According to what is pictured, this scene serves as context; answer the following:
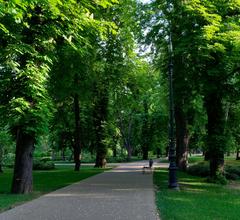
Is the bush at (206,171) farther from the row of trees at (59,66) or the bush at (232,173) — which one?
the row of trees at (59,66)

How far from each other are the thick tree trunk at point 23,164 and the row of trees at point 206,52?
8.51 meters

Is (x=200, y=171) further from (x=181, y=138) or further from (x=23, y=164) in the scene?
(x=23, y=164)

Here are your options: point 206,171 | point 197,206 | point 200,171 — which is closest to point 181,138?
point 200,171

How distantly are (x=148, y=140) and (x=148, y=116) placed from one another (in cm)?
448

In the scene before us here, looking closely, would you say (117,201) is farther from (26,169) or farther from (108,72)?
(108,72)

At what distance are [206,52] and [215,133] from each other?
5.22 metres

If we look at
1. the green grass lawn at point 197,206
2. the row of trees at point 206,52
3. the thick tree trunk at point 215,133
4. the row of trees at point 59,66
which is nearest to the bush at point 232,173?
the thick tree trunk at point 215,133

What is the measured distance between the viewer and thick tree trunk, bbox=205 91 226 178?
20.3 m

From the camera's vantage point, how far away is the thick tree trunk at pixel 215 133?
20328 millimetres

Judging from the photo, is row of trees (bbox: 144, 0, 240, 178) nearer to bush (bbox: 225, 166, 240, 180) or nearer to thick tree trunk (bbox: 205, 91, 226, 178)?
thick tree trunk (bbox: 205, 91, 226, 178)

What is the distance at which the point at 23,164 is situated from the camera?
49.5ft

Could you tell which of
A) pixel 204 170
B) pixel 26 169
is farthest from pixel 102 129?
pixel 26 169

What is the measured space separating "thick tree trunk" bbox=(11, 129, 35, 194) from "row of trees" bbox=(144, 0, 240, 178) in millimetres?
8509

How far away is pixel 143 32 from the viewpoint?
78.3 ft
